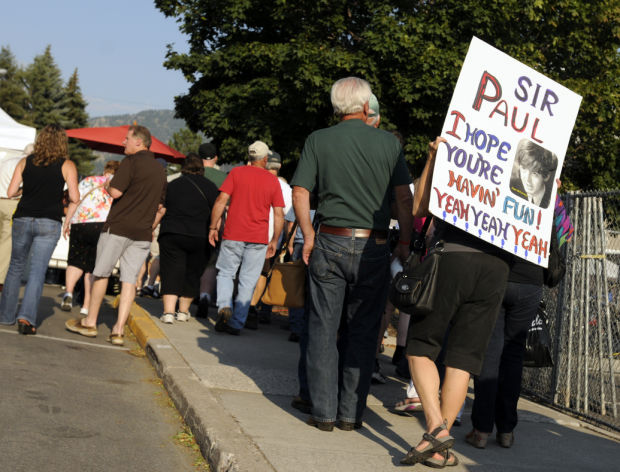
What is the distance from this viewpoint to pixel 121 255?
25.0 feet

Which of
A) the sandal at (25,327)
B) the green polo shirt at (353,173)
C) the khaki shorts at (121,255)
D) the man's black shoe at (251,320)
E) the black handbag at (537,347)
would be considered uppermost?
the green polo shirt at (353,173)

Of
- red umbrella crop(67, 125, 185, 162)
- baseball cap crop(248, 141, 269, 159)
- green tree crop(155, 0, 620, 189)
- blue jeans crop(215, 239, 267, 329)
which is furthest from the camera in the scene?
green tree crop(155, 0, 620, 189)

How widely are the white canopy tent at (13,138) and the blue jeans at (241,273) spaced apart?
7.60 m

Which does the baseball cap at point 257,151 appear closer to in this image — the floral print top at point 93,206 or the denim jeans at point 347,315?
the floral print top at point 93,206

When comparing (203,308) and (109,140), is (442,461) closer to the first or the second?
(203,308)

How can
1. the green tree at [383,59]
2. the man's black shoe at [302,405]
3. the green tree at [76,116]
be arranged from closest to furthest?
1. the man's black shoe at [302,405]
2. the green tree at [383,59]
3. the green tree at [76,116]

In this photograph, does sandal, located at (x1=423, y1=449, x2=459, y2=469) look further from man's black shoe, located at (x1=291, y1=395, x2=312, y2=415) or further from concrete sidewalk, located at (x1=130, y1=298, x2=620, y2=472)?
man's black shoe, located at (x1=291, y1=395, x2=312, y2=415)

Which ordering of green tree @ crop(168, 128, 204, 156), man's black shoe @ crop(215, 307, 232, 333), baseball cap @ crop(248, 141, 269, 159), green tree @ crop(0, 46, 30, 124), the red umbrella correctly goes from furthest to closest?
1. green tree @ crop(168, 128, 204, 156)
2. green tree @ crop(0, 46, 30, 124)
3. the red umbrella
4. baseball cap @ crop(248, 141, 269, 159)
5. man's black shoe @ crop(215, 307, 232, 333)

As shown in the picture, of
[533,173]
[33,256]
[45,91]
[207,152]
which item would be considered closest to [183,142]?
[45,91]

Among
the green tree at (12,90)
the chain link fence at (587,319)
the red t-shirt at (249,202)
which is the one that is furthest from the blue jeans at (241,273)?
the green tree at (12,90)

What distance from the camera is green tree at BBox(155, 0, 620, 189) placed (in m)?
21.5

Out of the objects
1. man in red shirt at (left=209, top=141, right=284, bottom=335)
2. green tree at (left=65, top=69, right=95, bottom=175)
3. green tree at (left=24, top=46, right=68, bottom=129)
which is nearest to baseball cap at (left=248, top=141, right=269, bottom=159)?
man in red shirt at (left=209, top=141, right=284, bottom=335)

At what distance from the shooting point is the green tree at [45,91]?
3573 inches

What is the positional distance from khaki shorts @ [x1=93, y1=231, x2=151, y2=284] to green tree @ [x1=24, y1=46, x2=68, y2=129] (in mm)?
86431
